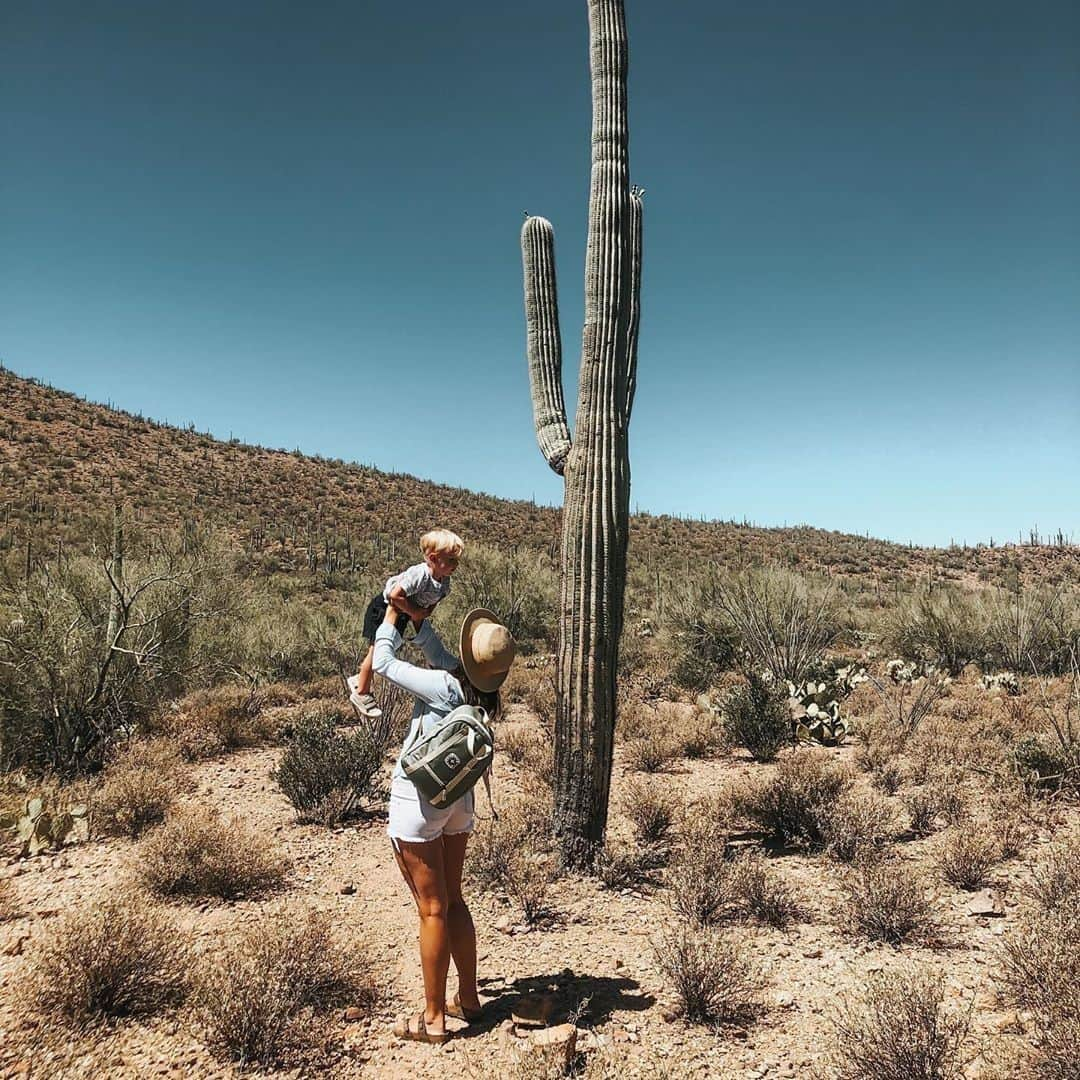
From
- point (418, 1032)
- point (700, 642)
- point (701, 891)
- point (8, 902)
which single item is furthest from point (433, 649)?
point (700, 642)

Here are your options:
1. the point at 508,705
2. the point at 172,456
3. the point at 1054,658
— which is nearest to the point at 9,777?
the point at 508,705

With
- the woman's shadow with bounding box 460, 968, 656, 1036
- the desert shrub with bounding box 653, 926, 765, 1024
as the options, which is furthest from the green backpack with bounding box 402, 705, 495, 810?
the desert shrub with bounding box 653, 926, 765, 1024

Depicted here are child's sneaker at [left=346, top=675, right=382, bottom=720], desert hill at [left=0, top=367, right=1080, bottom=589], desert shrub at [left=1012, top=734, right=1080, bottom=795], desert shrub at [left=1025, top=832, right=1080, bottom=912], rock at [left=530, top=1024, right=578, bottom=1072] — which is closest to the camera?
rock at [left=530, top=1024, right=578, bottom=1072]

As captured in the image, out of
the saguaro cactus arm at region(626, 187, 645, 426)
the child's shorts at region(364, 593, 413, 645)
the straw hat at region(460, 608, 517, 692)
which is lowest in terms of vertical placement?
the straw hat at region(460, 608, 517, 692)

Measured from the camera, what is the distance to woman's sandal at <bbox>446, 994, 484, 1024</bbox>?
3.38 metres

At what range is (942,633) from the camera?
15125mm

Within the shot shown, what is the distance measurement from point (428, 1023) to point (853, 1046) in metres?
1.84

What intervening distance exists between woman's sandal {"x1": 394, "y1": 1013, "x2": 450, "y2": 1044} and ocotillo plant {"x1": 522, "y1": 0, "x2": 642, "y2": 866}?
224 centimetres

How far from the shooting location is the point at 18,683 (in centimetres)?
728

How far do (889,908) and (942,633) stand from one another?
495 inches

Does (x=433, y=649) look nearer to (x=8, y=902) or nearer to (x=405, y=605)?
(x=405, y=605)

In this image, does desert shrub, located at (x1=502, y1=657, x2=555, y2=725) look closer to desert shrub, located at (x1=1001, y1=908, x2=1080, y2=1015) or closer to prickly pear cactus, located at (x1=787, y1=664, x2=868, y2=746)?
prickly pear cactus, located at (x1=787, y1=664, x2=868, y2=746)

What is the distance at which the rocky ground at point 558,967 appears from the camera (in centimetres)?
313

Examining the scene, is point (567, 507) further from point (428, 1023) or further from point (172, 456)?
point (172, 456)
